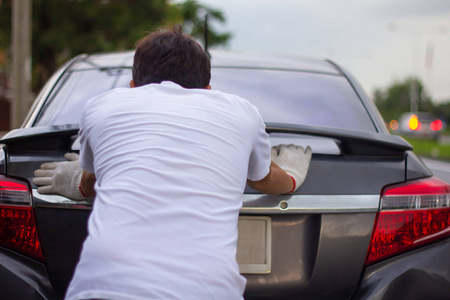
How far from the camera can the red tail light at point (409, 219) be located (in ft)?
6.79

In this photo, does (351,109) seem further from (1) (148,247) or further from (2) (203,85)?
(1) (148,247)

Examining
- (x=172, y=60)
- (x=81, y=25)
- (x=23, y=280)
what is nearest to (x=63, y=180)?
(x=23, y=280)

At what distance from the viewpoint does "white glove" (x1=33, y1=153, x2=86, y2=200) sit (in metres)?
2.03

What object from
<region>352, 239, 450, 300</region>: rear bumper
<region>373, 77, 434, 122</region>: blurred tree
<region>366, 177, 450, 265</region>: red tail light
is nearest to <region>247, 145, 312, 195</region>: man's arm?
<region>366, 177, 450, 265</region>: red tail light

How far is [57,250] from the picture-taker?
204 centimetres

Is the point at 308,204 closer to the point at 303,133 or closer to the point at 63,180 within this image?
the point at 303,133

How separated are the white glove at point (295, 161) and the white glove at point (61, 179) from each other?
0.74 meters

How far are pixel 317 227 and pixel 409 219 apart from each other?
1.23 ft

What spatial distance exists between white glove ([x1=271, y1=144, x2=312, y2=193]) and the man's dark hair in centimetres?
45

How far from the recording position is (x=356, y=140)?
6.89 ft

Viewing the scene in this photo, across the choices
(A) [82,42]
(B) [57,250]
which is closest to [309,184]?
(B) [57,250]

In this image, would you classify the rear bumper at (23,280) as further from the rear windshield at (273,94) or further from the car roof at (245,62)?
the car roof at (245,62)

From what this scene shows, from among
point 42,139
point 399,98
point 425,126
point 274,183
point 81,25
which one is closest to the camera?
point 274,183

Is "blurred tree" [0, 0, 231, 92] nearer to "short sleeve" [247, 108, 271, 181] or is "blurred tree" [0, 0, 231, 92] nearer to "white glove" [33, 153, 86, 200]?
"white glove" [33, 153, 86, 200]
